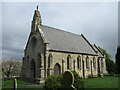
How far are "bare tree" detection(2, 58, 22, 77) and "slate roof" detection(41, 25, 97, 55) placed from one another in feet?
84.7

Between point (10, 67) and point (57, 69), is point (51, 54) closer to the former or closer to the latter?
point (57, 69)

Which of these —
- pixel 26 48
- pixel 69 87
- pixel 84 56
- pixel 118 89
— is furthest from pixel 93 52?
pixel 69 87

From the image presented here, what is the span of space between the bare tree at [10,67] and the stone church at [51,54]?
76.3ft

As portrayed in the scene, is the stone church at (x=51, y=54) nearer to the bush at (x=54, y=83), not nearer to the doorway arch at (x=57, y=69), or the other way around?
the doorway arch at (x=57, y=69)

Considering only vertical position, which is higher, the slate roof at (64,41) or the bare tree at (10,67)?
the slate roof at (64,41)

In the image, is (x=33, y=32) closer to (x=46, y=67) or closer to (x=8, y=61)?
(x=46, y=67)

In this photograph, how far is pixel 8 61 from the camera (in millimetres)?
66562

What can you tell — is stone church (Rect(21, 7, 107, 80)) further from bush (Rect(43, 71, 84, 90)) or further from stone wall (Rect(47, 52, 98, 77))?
bush (Rect(43, 71, 84, 90))

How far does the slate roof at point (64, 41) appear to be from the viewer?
3997 cm

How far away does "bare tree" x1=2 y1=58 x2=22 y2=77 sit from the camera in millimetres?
62844

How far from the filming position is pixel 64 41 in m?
44.1

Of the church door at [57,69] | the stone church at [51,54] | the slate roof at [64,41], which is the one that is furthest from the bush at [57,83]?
the church door at [57,69]

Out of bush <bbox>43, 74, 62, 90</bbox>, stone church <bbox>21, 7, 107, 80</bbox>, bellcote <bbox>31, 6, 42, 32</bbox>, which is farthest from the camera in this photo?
bellcote <bbox>31, 6, 42, 32</bbox>

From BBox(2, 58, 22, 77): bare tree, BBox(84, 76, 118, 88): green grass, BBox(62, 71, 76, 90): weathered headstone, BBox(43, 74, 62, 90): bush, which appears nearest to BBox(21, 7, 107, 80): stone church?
BBox(84, 76, 118, 88): green grass
